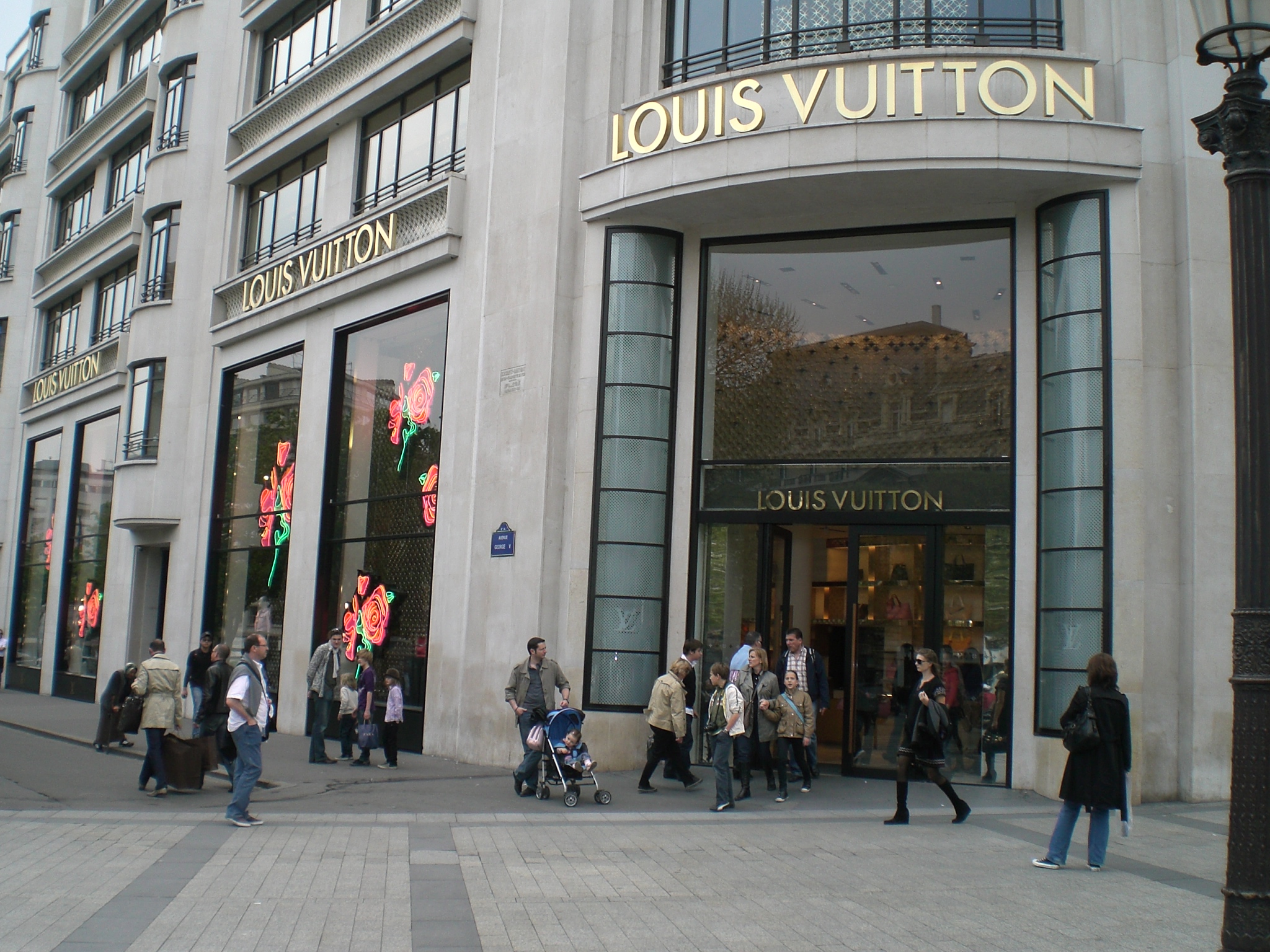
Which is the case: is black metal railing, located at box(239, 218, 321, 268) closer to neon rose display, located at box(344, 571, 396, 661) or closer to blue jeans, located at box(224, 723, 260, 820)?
neon rose display, located at box(344, 571, 396, 661)

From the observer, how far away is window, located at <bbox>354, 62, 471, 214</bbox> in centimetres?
1847

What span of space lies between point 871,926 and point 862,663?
24.3ft

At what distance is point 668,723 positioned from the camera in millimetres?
12555

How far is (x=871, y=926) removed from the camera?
23.2 ft

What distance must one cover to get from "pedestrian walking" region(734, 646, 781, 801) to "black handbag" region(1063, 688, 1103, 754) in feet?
13.5

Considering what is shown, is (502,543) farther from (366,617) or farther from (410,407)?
(366,617)

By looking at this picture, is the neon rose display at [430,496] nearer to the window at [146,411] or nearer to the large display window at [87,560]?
the window at [146,411]

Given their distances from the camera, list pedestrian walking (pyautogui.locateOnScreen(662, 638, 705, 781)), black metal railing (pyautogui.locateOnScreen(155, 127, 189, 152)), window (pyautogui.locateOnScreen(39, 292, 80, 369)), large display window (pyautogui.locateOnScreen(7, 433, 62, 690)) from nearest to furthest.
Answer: pedestrian walking (pyautogui.locateOnScreen(662, 638, 705, 781)), black metal railing (pyautogui.locateOnScreen(155, 127, 189, 152)), large display window (pyautogui.locateOnScreen(7, 433, 62, 690)), window (pyautogui.locateOnScreen(39, 292, 80, 369))

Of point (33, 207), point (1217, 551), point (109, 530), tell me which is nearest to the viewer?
point (1217, 551)

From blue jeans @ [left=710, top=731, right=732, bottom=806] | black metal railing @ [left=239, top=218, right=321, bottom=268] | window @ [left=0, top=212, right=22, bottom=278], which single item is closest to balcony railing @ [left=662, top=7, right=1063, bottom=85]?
blue jeans @ [left=710, top=731, right=732, bottom=806]

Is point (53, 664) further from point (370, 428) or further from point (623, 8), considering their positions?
point (623, 8)

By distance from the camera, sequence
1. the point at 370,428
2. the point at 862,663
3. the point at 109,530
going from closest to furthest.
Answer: the point at 862,663 < the point at 370,428 < the point at 109,530

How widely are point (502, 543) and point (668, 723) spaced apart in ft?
13.5

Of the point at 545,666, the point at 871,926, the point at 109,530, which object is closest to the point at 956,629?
the point at 545,666
